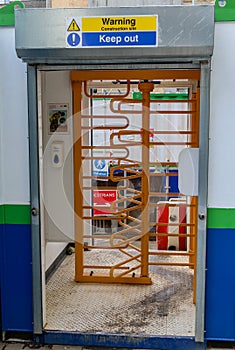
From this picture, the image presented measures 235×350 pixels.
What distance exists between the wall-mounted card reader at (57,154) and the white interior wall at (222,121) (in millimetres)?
1511

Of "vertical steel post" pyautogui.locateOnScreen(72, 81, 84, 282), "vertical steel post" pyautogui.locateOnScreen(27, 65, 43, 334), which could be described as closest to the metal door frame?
"vertical steel post" pyautogui.locateOnScreen(27, 65, 43, 334)

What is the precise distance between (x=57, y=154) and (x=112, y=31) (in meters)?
1.50

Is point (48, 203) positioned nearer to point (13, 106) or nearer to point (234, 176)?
point (13, 106)

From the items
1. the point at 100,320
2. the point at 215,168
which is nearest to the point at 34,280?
the point at 100,320

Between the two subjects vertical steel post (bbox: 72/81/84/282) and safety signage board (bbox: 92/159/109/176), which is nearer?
vertical steel post (bbox: 72/81/84/282)

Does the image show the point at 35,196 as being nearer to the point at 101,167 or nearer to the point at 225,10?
the point at 225,10

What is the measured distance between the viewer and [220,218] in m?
2.78

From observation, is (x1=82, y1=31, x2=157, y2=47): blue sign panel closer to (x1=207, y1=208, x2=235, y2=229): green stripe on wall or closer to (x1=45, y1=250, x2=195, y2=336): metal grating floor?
(x1=207, y1=208, x2=235, y2=229): green stripe on wall

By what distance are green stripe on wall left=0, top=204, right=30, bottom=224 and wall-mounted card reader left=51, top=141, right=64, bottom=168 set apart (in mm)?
914

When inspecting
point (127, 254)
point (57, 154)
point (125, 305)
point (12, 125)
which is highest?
point (12, 125)

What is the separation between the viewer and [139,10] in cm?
253

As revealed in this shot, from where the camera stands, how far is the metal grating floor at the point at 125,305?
312 cm

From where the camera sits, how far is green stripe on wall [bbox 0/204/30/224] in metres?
2.93

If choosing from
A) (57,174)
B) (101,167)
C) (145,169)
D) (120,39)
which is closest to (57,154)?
(57,174)
